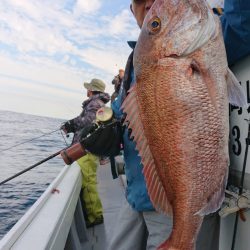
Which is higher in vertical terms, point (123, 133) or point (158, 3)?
point (158, 3)

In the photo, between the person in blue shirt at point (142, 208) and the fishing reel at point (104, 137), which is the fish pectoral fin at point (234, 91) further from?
the fishing reel at point (104, 137)

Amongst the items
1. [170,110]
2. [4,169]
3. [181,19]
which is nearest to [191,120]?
[170,110]

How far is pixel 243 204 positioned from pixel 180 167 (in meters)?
0.59

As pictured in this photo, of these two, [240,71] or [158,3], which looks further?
[240,71]

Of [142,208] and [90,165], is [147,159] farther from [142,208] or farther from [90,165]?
[90,165]

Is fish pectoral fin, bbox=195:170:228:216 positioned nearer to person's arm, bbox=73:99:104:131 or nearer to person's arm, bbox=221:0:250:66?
person's arm, bbox=221:0:250:66

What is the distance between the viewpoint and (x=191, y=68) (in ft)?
4.02

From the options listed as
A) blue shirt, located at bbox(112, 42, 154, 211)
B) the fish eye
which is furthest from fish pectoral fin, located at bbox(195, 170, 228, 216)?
blue shirt, located at bbox(112, 42, 154, 211)

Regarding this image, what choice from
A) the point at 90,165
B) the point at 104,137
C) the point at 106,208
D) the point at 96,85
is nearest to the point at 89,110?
the point at 96,85

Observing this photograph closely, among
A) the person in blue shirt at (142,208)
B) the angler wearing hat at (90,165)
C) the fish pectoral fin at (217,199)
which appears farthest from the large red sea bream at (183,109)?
the angler wearing hat at (90,165)

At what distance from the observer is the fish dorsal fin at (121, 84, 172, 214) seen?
4.46ft

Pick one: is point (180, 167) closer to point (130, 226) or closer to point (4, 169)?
point (130, 226)

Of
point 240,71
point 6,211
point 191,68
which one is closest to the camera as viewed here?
point 191,68

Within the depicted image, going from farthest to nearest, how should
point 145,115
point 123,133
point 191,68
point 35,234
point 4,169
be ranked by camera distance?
point 4,169 → point 35,234 → point 123,133 → point 145,115 → point 191,68
